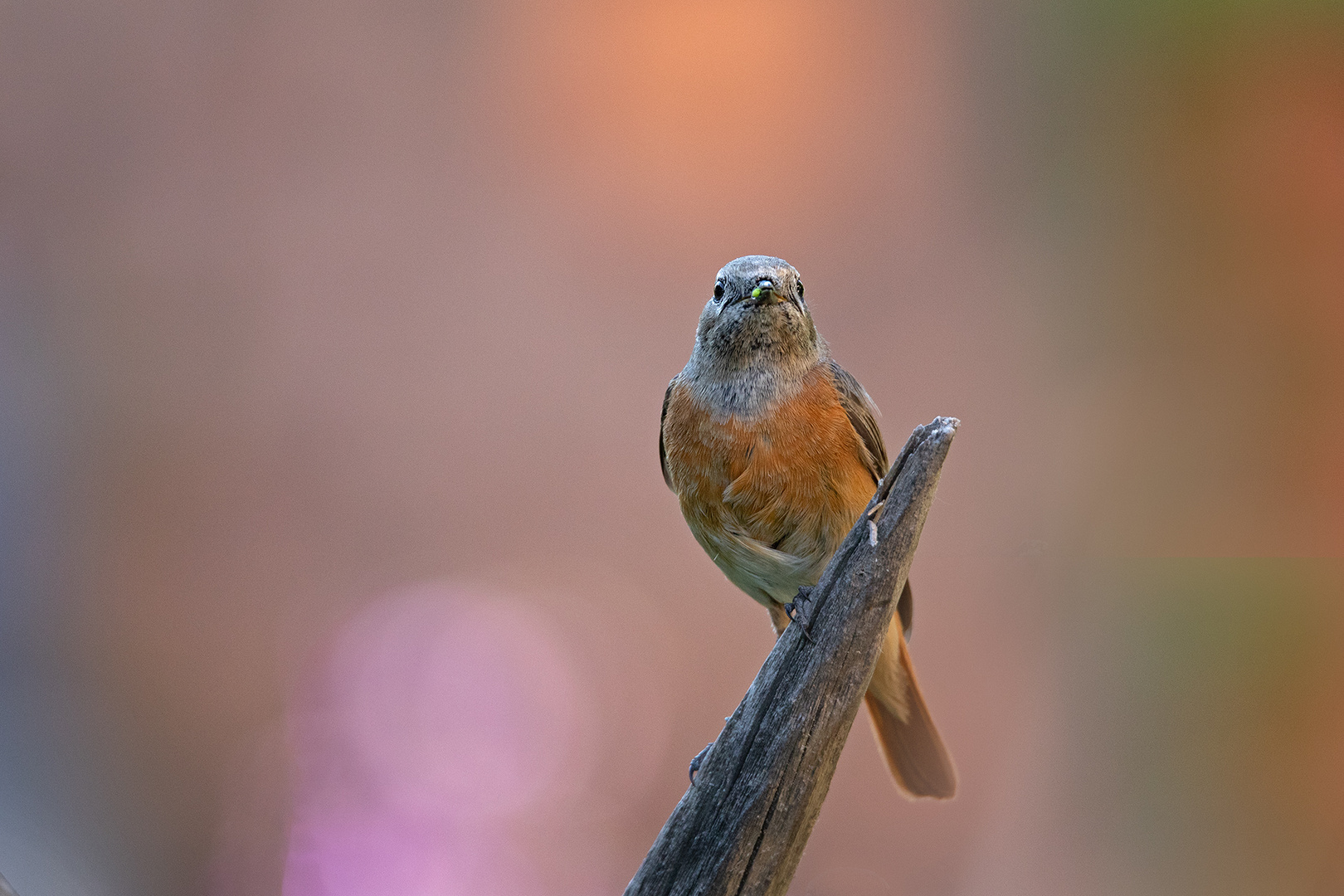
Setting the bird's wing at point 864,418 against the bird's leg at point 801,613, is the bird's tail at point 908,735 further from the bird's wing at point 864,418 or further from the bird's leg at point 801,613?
the bird's leg at point 801,613

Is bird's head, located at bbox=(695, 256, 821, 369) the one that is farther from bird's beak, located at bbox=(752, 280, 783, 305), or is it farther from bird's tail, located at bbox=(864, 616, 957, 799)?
bird's tail, located at bbox=(864, 616, 957, 799)

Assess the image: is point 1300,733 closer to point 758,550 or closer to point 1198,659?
point 1198,659

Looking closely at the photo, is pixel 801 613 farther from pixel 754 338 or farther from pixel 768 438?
pixel 754 338

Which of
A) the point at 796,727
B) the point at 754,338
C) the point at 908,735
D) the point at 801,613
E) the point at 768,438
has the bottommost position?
the point at 796,727

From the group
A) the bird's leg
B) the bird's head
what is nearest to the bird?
the bird's head

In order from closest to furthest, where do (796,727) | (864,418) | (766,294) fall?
(796,727) < (766,294) < (864,418)

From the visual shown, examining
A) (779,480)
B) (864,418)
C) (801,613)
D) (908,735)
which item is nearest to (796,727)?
(801,613)

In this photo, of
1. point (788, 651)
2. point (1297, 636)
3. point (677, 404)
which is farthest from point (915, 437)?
point (1297, 636)
